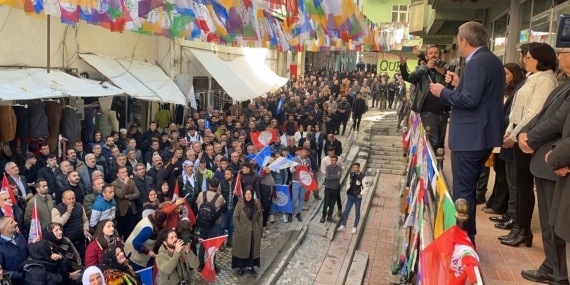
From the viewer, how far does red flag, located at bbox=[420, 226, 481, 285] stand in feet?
9.19

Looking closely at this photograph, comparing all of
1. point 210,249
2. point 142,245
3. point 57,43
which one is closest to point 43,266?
point 142,245

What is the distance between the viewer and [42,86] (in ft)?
35.6

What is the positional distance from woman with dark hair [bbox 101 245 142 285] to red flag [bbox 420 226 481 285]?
4.08m

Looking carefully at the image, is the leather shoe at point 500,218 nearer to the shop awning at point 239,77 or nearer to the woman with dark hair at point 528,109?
the woman with dark hair at point 528,109

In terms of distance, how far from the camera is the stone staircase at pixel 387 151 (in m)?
20.4

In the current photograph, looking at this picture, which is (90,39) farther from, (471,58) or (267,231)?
(471,58)

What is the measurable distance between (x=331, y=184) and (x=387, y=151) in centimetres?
900

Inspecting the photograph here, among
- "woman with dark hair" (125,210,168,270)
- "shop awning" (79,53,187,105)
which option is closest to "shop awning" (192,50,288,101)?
"shop awning" (79,53,187,105)

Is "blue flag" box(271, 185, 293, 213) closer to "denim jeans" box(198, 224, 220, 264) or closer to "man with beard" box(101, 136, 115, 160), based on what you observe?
"denim jeans" box(198, 224, 220, 264)

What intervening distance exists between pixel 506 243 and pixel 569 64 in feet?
6.50

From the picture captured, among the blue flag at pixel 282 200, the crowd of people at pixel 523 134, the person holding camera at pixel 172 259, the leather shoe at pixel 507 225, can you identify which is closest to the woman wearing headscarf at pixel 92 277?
the person holding camera at pixel 172 259

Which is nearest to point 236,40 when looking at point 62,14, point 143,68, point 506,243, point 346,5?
point 143,68

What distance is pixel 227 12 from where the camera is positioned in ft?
35.1

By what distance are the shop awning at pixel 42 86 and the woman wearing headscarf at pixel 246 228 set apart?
4.76 metres
